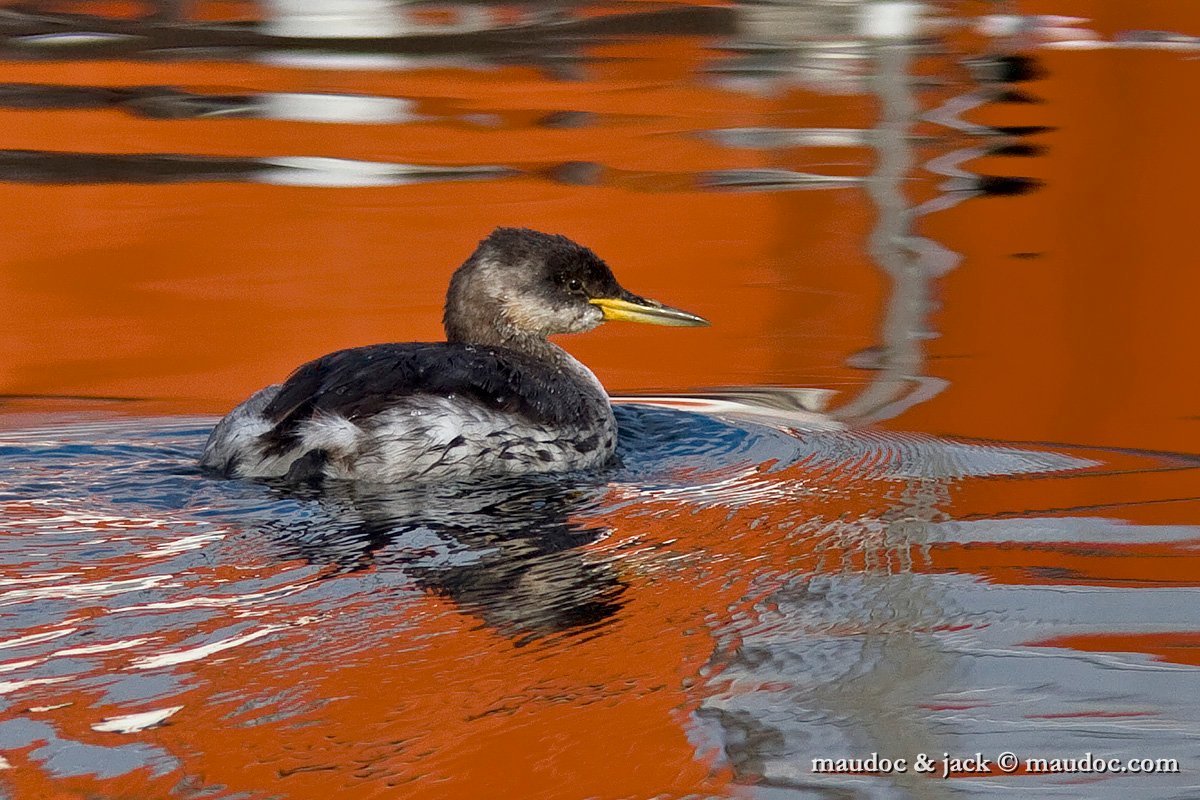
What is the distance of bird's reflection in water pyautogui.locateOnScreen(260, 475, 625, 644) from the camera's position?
4.06 meters

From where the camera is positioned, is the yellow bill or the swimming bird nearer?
the swimming bird

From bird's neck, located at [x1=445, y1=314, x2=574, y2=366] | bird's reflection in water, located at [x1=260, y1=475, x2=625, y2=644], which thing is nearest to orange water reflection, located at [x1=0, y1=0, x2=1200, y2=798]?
bird's reflection in water, located at [x1=260, y1=475, x2=625, y2=644]

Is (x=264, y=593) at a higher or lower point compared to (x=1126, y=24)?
lower

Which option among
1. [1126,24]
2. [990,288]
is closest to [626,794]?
[990,288]

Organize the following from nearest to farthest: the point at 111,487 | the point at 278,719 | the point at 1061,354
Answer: the point at 278,719, the point at 111,487, the point at 1061,354

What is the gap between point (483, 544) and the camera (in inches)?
180

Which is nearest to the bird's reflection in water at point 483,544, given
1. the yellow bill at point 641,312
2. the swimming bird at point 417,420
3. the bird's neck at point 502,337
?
the swimming bird at point 417,420

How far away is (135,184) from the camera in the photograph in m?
8.68

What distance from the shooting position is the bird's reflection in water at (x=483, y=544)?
13.3ft

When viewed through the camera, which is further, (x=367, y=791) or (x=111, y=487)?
(x=111, y=487)

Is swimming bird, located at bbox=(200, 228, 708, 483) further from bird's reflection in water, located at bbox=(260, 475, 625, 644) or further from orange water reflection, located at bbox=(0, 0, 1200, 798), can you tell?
orange water reflection, located at bbox=(0, 0, 1200, 798)

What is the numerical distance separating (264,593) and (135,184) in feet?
16.6

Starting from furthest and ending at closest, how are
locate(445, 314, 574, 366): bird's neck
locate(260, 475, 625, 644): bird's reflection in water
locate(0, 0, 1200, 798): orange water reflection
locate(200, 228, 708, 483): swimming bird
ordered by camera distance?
locate(445, 314, 574, 366): bird's neck → locate(200, 228, 708, 483): swimming bird → locate(260, 475, 625, 644): bird's reflection in water → locate(0, 0, 1200, 798): orange water reflection

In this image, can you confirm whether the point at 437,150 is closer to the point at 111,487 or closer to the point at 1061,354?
the point at 1061,354
